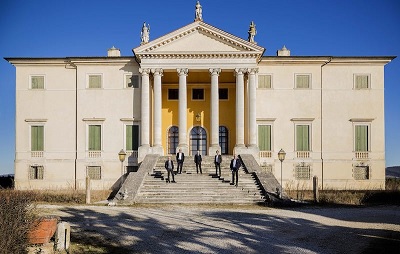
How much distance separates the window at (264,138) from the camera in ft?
128

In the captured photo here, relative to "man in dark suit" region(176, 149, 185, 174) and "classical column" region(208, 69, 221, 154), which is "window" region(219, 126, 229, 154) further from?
"man in dark suit" region(176, 149, 185, 174)

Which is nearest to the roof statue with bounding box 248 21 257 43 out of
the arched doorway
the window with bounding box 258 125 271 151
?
the window with bounding box 258 125 271 151

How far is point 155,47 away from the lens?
3653 cm

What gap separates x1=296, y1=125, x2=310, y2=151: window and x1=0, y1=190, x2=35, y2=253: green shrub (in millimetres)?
29197

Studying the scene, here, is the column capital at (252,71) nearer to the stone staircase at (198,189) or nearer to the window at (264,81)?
the window at (264,81)

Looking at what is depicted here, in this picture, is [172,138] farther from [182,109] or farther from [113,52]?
[113,52]

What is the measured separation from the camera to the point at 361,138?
39.0 m

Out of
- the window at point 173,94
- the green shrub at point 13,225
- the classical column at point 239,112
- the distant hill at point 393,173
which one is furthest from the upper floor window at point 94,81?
the distant hill at point 393,173

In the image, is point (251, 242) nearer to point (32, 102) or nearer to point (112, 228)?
point (112, 228)

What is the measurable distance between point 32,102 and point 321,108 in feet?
78.6

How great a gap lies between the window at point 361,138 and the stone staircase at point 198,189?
1269cm

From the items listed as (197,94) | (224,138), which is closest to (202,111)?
(197,94)

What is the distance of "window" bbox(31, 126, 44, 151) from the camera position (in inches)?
1529

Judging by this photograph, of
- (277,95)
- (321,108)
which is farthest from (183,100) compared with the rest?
(321,108)
